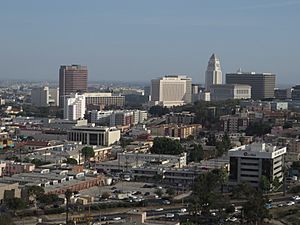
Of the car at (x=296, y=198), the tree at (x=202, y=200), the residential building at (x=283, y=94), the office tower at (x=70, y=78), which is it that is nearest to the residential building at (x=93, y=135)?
the car at (x=296, y=198)

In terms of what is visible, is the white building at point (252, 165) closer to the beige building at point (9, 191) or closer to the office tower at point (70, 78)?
the beige building at point (9, 191)

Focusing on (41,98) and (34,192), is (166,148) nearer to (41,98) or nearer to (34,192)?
(34,192)

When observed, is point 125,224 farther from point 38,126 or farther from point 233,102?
point 233,102

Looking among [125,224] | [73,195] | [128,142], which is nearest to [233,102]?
[128,142]

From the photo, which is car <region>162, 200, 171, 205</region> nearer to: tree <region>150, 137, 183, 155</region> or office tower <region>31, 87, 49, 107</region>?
tree <region>150, 137, 183, 155</region>

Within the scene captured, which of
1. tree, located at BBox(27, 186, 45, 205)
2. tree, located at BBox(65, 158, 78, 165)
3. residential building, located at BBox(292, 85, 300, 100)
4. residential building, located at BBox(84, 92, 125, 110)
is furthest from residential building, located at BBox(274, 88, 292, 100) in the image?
tree, located at BBox(27, 186, 45, 205)
